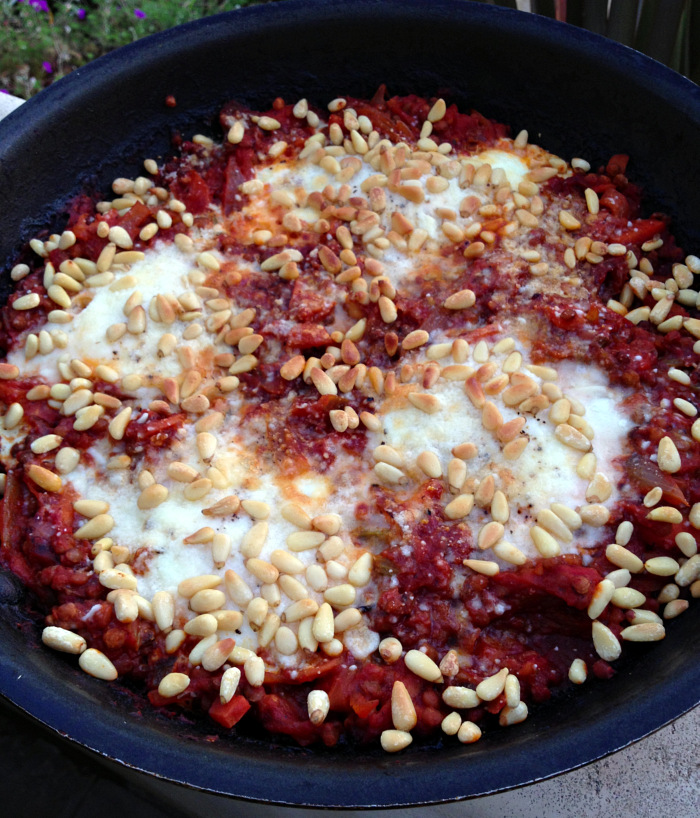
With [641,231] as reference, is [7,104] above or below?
above

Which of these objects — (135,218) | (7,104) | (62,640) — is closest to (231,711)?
(62,640)

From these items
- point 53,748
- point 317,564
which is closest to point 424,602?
point 317,564

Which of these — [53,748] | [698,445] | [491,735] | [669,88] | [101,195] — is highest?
[669,88]

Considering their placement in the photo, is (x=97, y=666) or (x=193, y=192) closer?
(x=97, y=666)

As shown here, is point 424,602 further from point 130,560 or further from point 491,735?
point 130,560

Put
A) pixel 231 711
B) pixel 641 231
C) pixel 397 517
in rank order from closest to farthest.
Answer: pixel 231 711 → pixel 397 517 → pixel 641 231

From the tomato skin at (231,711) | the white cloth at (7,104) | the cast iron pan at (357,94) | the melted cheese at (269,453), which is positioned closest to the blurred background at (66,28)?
the white cloth at (7,104)

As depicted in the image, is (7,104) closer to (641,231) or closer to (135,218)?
(135,218)
